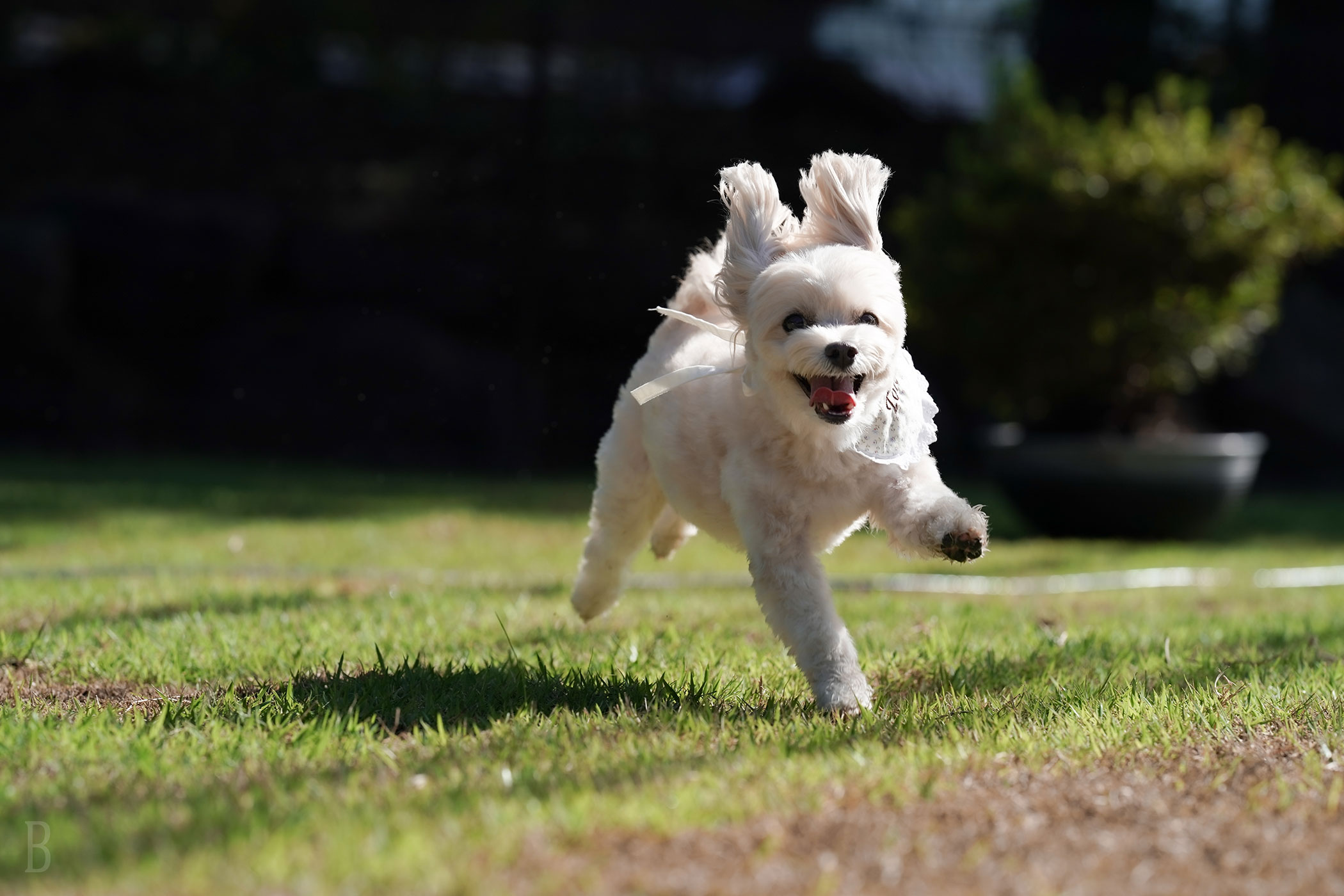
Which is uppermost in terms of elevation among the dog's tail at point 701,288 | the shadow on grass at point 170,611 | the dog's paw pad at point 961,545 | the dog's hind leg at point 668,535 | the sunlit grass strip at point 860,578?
the dog's tail at point 701,288

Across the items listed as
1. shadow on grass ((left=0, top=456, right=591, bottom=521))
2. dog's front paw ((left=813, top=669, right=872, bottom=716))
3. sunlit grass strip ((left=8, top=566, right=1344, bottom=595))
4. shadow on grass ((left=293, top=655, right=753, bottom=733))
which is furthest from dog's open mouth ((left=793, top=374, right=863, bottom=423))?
shadow on grass ((left=0, top=456, right=591, bottom=521))

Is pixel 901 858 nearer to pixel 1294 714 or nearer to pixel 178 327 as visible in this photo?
pixel 1294 714

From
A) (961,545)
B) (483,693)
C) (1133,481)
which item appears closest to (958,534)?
(961,545)

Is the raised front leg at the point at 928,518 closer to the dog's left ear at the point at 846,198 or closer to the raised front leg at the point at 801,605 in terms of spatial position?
the raised front leg at the point at 801,605

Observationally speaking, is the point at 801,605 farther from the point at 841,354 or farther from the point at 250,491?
the point at 250,491

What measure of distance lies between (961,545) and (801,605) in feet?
1.39

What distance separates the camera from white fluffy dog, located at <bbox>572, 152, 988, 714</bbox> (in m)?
3.44

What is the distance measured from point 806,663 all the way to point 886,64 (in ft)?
37.9

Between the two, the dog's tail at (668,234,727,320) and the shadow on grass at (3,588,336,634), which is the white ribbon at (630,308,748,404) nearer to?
the dog's tail at (668,234,727,320)

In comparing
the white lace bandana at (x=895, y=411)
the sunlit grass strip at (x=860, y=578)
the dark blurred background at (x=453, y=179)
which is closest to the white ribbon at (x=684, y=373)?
the white lace bandana at (x=895, y=411)

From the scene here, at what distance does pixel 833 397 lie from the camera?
3.38 m

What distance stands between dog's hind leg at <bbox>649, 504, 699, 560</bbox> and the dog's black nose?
1.38 meters

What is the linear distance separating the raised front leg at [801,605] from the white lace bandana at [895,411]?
0.94ft

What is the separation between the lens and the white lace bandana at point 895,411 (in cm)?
356
